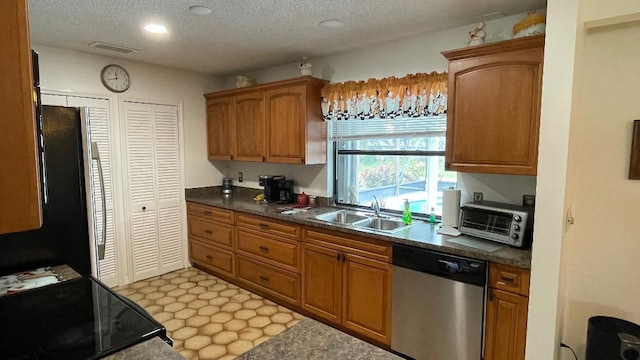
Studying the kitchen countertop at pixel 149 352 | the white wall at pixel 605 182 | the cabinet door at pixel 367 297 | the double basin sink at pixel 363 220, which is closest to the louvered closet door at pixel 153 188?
the double basin sink at pixel 363 220

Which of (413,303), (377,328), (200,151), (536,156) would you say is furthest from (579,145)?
(200,151)

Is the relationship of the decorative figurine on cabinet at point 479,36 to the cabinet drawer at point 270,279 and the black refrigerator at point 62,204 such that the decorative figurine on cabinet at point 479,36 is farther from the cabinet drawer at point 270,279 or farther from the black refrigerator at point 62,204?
the black refrigerator at point 62,204

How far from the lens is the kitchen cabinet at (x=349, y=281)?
254cm

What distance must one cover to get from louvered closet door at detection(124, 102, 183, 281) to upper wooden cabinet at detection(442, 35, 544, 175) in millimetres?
3164

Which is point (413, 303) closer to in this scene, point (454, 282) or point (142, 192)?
point (454, 282)

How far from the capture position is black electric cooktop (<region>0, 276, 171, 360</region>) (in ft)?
3.66

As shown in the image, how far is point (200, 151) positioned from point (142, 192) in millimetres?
869

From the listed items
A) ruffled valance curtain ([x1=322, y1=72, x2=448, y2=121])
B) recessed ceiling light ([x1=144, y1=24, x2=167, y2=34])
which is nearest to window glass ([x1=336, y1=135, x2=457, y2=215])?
ruffled valance curtain ([x1=322, y1=72, x2=448, y2=121])

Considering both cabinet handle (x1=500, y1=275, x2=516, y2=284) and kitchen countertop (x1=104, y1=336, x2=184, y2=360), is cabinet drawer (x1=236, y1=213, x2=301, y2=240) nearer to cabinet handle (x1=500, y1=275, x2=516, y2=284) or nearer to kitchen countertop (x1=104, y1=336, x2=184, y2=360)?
cabinet handle (x1=500, y1=275, x2=516, y2=284)

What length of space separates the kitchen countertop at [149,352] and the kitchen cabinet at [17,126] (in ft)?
2.16

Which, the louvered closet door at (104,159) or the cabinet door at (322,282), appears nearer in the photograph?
the cabinet door at (322,282)

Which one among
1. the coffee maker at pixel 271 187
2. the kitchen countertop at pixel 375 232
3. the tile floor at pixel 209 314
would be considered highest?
the coffee maker at pixel 271 187

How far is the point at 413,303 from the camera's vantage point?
238cm

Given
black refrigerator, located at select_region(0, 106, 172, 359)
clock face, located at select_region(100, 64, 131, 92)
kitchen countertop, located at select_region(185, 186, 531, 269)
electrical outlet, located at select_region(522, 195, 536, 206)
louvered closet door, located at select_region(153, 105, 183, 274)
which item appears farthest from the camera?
louvered closet door, located at select_region(153, 105, 183, 274)
